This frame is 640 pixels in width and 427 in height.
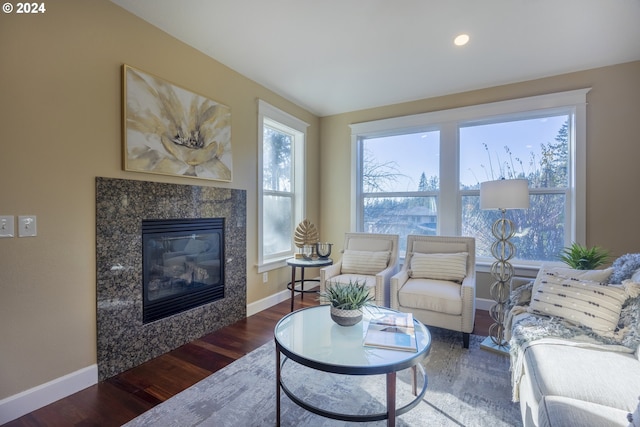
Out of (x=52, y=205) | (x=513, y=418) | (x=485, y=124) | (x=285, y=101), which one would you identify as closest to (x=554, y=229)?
(x=485, y=124)

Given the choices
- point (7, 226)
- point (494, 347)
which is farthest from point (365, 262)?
point (7, 226)

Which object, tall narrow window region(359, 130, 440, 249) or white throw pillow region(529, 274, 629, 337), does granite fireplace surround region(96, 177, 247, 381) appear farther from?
white throw pillow region(529, 274, 629, 337)

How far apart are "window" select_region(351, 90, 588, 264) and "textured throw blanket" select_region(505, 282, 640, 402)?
1.77 meters

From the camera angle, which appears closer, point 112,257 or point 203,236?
point 112,257

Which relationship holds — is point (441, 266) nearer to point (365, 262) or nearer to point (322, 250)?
point (365, 262)

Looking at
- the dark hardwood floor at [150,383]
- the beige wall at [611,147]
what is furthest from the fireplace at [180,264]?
the beige wall at [611,147]

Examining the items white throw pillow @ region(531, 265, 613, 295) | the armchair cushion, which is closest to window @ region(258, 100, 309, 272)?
the armchair cushion

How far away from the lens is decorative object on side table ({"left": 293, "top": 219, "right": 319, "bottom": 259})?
3543mm

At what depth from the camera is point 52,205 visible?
5.89ft

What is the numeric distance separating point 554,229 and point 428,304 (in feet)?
6.24

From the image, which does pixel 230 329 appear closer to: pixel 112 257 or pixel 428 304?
pixel 112 257

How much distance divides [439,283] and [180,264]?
2386mm

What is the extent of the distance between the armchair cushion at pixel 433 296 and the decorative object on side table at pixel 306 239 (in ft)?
4.11

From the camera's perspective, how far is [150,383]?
1978mm
